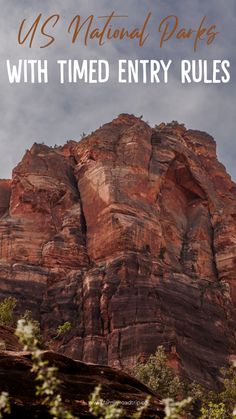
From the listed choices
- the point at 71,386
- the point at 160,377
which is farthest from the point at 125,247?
the point at 71,386

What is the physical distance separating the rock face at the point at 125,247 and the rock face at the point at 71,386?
131 feet

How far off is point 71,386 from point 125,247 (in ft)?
174

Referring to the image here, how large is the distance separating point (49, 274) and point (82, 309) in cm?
642

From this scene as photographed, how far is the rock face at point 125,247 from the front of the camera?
7000 centimetres

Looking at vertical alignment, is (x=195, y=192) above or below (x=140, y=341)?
above

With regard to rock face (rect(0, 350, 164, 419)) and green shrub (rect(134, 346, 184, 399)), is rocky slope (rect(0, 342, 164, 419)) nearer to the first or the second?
rock face (rect(0, 350, 164, 419))

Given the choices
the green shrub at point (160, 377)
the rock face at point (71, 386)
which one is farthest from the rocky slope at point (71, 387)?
the green shrub at point (160, 377)

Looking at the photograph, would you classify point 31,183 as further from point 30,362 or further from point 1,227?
point 30,362

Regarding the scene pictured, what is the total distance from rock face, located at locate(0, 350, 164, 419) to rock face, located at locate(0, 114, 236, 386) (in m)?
40.0

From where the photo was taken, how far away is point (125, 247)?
250 feet

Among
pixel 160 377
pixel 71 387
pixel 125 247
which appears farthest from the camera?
pixel 125 247

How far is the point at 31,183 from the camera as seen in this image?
291 ft

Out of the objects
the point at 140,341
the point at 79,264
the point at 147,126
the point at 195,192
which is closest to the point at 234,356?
the point at 140,341

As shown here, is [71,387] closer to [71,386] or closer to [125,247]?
[71,386]
